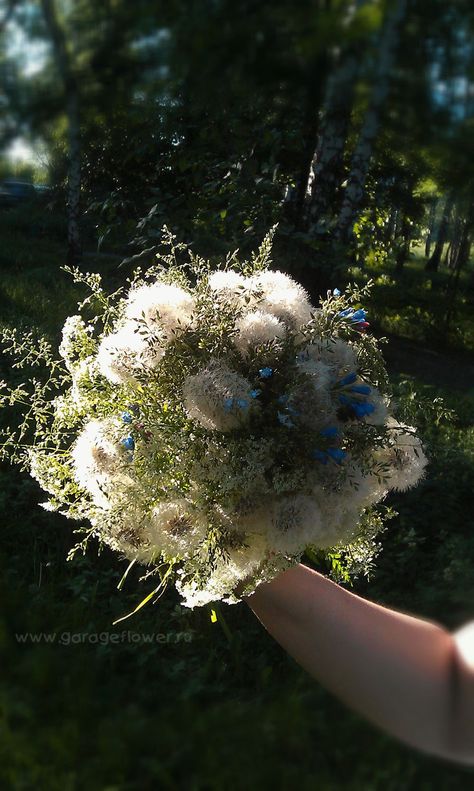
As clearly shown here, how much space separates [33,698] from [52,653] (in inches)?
2.6

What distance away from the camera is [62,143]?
2.05ft

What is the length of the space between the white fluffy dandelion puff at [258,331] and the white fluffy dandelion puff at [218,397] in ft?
0.19

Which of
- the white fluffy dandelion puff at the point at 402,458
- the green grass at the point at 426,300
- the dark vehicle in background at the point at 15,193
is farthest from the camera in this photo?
the white fluffy dandelion puff at the point at 402,458

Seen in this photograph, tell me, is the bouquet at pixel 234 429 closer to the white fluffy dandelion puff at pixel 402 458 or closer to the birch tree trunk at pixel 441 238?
the white fluffy dandelion puff at pixel 402 458

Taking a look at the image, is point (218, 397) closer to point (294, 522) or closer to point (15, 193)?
point (294, 522)

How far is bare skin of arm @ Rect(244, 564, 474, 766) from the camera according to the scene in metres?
0.75

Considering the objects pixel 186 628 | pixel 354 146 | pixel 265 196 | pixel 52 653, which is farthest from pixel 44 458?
pixel 186 628

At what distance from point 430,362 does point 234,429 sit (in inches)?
39.0

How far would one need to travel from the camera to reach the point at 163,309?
1.19 meters

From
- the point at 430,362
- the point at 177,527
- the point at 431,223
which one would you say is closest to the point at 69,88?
the point at 431,223

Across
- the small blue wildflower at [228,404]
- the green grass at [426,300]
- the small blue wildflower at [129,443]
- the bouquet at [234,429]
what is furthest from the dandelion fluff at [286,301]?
the small blue wildflower at [129,443]

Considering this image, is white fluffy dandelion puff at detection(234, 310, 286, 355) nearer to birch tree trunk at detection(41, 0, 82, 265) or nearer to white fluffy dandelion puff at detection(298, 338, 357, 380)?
white fluffy dandelion puff at detection(298, 338, 357, 380)

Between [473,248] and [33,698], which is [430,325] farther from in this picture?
[33,698]

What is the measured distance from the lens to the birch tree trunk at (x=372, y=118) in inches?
19.5
